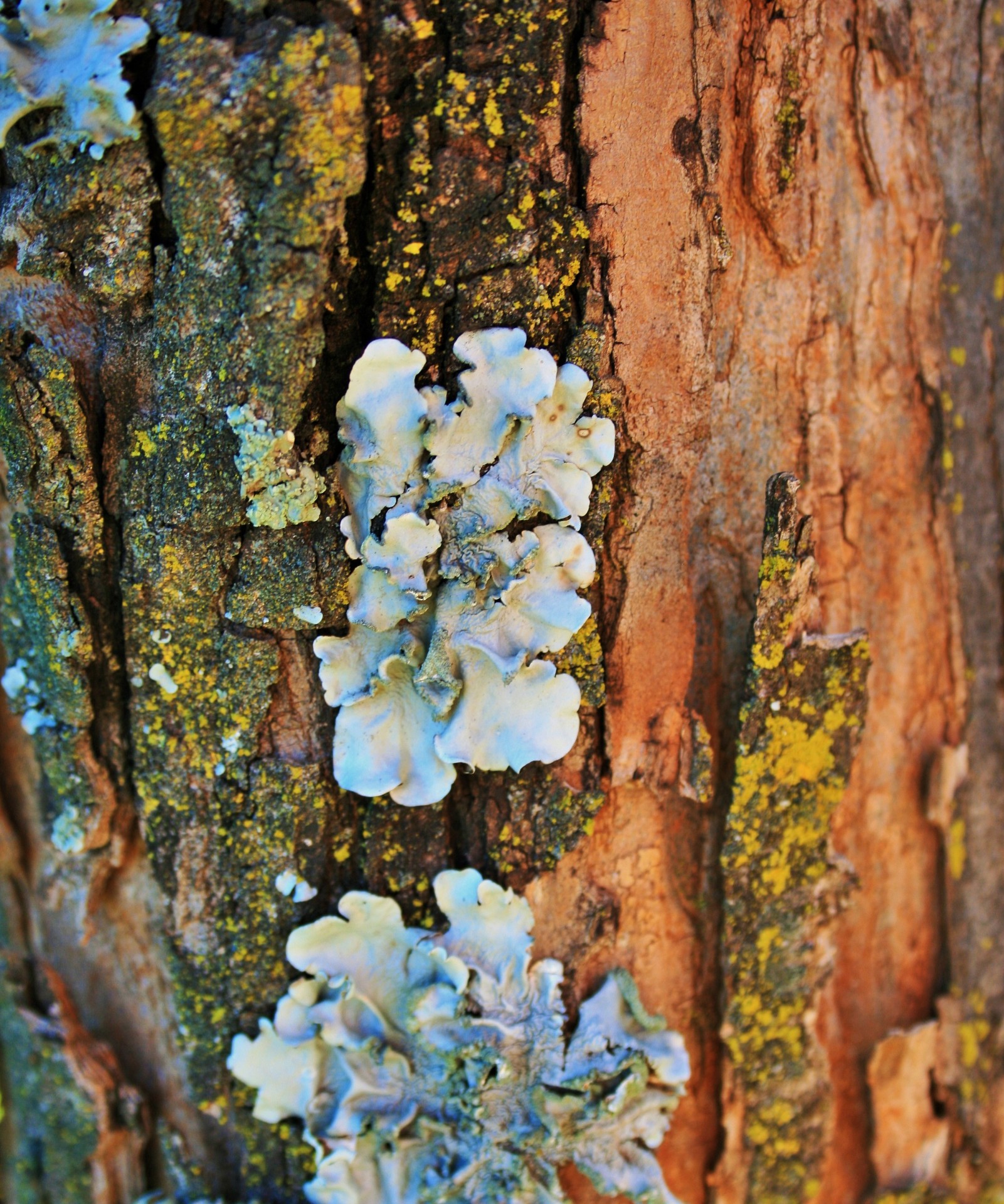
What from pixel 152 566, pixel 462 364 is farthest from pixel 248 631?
pixel 462 364

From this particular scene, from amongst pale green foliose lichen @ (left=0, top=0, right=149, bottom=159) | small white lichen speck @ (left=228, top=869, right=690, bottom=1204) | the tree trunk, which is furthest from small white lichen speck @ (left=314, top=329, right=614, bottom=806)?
pale green foliose lichen @ (left=0, top=0, right=149, bottom=159)

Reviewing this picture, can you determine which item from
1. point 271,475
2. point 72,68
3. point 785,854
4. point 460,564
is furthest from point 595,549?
point 72,68

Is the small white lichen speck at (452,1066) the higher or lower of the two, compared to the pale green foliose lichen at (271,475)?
lower

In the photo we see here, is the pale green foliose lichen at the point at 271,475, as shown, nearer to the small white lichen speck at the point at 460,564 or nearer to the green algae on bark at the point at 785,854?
the small white lichen speck at the point at 460,564

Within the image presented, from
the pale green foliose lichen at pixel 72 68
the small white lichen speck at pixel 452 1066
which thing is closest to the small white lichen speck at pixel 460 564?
the small white lichen speck at pixel 452 1066

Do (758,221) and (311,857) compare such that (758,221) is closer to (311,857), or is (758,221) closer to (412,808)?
(412,808)

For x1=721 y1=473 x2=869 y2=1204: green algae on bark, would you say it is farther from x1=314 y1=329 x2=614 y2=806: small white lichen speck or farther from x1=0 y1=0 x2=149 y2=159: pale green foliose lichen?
x1=0 y1=0 x2=149 y2=159: pale green foliose lichen
